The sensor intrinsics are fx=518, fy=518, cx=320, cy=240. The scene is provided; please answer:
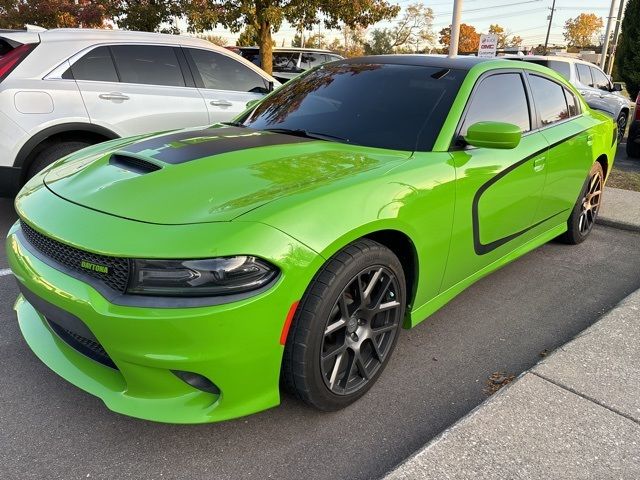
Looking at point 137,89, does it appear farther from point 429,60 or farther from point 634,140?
point 634,140

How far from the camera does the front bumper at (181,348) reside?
71.9 inches

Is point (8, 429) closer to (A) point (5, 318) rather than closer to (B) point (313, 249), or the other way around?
(A) point (5, 318)

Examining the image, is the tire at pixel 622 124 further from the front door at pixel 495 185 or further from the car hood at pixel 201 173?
the car hood at pixel 201 173

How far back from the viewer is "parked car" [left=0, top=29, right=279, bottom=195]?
4477 millimetres

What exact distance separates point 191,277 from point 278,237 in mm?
346

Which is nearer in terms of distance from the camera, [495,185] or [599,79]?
[495,185]

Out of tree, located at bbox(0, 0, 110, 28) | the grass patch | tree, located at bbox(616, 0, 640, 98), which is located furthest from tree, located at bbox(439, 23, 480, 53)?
the grass patch

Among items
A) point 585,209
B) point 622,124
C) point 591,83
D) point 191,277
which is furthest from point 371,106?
point 622,124

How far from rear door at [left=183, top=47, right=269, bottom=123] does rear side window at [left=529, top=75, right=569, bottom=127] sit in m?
3.08

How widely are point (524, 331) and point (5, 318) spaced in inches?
127

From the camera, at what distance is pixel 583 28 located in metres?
76.6

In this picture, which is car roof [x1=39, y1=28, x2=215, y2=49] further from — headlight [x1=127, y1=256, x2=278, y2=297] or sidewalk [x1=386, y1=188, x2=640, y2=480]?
sidewalk [x1=386, y1=188, x2=640, y2=480]

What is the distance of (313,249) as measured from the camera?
2010mm

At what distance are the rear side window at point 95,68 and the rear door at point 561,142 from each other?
152 inches
